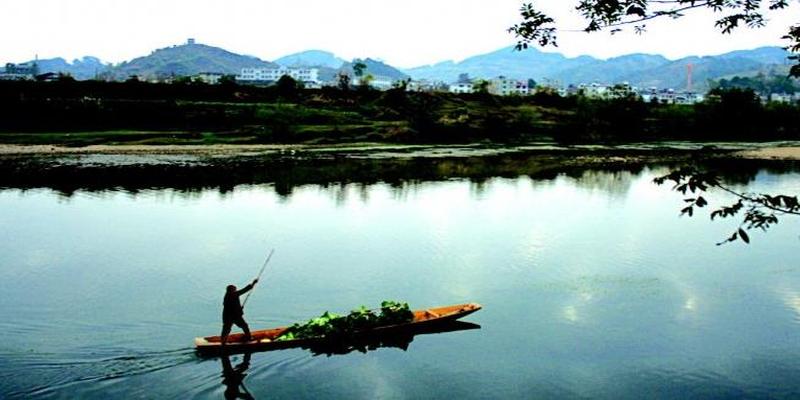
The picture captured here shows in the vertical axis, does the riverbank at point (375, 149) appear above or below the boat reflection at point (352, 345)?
above

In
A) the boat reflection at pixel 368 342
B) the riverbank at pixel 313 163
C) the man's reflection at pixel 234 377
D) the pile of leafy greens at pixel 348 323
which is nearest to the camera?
the man's reflection at pixel 234 377

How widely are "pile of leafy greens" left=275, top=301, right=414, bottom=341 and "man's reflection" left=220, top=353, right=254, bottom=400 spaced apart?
115cm

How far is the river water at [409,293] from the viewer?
1906 cm

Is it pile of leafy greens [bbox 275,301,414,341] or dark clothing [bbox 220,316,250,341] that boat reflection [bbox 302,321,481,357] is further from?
dark clothing [bbox 220,316,250,341]

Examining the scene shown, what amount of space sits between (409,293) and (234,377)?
8812 mm

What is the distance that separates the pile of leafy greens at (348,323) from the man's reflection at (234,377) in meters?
1.15

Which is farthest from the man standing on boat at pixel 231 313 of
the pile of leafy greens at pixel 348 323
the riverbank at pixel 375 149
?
the riverbank at pixel 375 149

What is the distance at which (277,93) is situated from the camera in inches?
4754

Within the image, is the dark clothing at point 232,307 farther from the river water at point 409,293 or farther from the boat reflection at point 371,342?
the boat reflection at point 371,342

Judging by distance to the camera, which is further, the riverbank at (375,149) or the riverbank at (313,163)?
the riverbank at (375,149)

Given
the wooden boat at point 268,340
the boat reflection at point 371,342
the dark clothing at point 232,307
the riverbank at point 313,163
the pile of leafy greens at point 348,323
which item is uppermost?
the riverbank at point 313,163

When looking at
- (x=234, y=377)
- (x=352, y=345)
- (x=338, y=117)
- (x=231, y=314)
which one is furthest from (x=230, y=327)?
(x=338, y=117)

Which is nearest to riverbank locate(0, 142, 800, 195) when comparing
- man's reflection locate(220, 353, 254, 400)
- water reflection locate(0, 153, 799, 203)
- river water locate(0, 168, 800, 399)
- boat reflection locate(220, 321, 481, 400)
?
water reflection locate(0, 153, 799, 203)

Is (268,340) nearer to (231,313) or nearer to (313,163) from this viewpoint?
(231,313)
